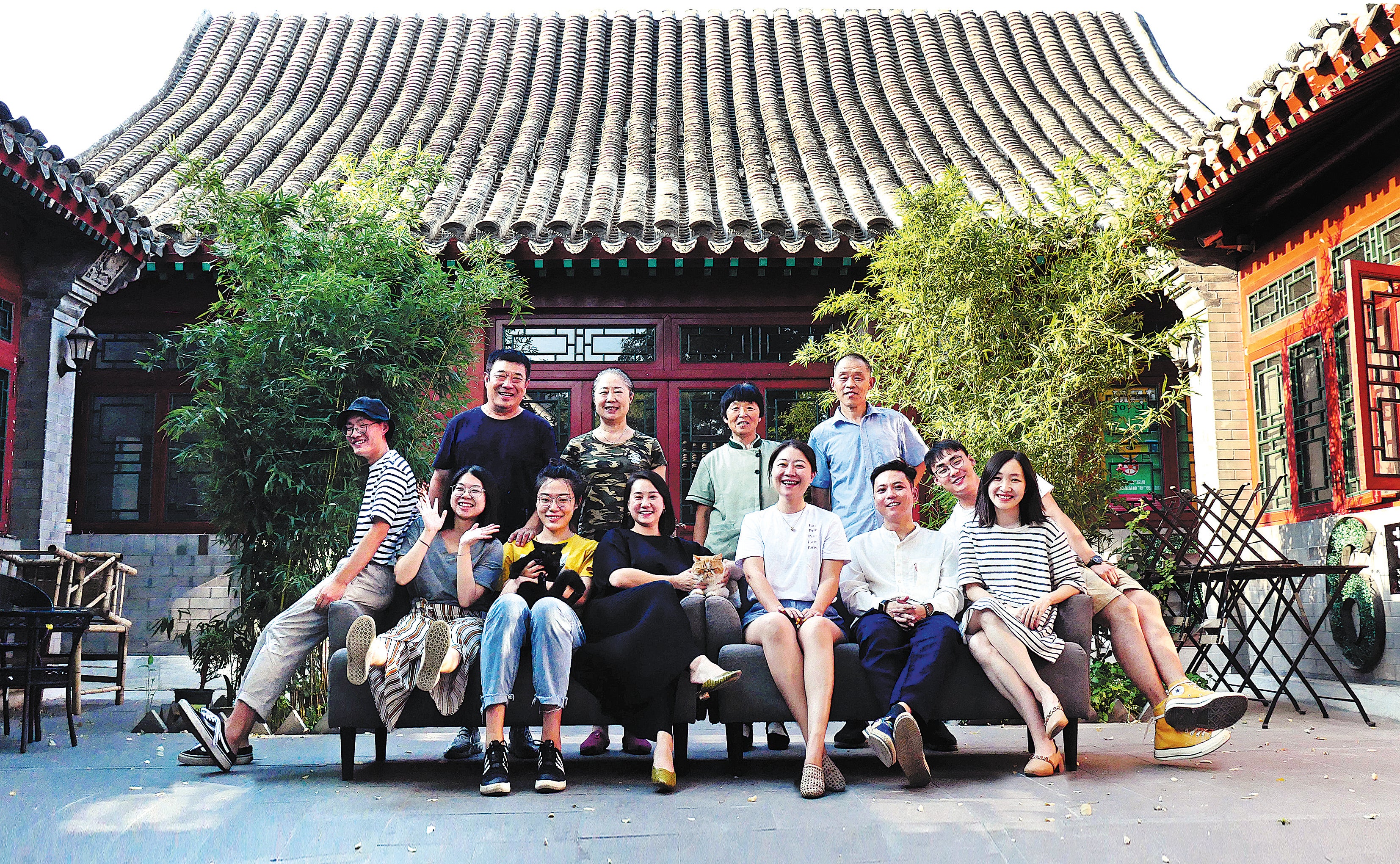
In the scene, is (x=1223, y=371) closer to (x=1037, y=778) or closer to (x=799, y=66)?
(x=1037, y=778)

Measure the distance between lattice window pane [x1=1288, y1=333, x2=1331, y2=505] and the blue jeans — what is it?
15.5ft

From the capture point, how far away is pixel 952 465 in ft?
14.6

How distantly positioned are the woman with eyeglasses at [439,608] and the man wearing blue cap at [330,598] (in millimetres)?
90

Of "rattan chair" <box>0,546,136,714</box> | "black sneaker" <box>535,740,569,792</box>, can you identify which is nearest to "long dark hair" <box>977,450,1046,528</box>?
"black sneaker" <box>535,740,569,792</box>

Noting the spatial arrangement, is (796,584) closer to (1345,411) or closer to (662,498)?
(662,498)

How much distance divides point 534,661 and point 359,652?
60cm

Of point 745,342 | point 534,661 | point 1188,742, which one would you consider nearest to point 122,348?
point 745,342

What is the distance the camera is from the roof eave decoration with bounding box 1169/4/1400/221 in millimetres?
4562

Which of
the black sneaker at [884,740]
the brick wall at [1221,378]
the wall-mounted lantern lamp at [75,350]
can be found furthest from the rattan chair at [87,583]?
the brick wall at [1221,378]

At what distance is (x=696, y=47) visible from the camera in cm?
1118

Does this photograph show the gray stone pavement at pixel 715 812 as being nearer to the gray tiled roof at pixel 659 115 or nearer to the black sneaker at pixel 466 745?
the black sneaker at pixel 466 745

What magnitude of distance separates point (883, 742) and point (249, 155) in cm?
743

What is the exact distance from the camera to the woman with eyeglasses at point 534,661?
3.62 meters

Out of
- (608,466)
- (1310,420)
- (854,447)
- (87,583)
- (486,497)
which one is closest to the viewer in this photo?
(486,497)
